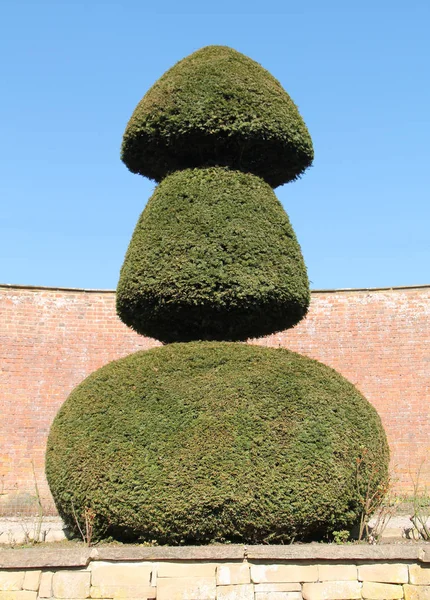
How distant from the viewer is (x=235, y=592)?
4.52 meters

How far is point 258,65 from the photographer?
7.36 m

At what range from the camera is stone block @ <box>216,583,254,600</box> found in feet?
14.8

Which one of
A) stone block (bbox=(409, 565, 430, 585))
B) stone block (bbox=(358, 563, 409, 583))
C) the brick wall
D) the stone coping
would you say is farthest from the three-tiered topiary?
the brick wall

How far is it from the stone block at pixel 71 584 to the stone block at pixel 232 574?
38.5 inches

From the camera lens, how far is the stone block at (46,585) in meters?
4.58

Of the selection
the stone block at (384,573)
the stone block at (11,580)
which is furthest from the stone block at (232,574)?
the stone block at (11,580)

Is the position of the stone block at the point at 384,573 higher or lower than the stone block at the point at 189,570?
lower

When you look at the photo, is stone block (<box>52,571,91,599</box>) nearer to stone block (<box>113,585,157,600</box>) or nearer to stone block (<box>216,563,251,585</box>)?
stone block (<box>113,585,157,600</box>)

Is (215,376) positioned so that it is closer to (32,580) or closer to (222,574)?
(222,574)

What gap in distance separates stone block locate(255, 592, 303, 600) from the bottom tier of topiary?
1.88 feet

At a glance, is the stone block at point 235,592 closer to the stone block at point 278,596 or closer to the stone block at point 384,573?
the stone block at point 278,596

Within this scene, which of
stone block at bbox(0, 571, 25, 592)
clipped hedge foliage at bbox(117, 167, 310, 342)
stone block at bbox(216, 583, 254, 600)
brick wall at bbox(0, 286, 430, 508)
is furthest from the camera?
brick wall at bbox(0, 286, 430, 508)

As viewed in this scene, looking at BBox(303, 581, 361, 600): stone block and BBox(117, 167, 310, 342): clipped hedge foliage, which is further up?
BBox(117, 167, 310, 342): clipped hedge foliage

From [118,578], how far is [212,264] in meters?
2.93
